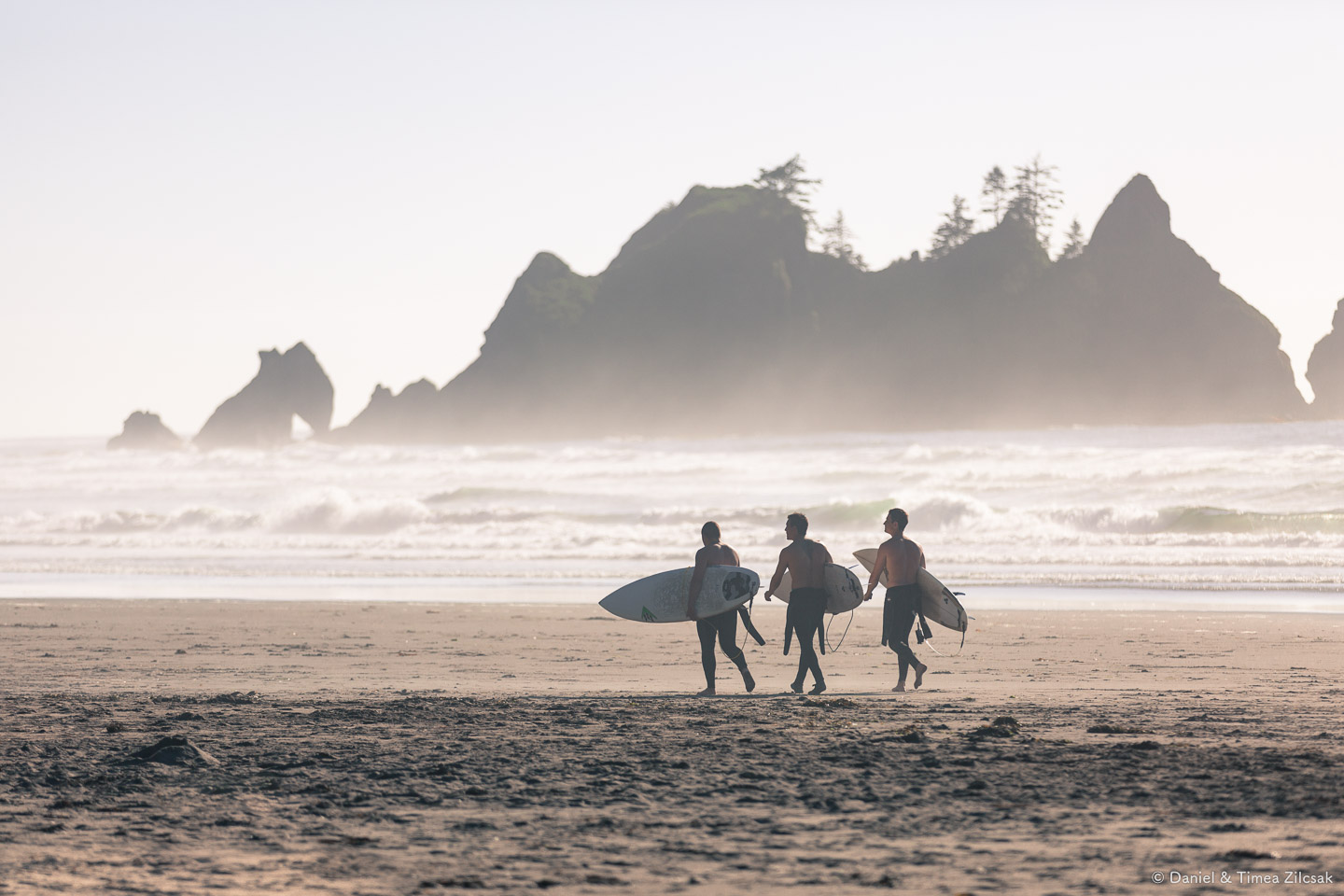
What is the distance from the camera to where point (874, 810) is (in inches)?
206

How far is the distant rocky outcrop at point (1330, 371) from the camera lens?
7831 centimetres

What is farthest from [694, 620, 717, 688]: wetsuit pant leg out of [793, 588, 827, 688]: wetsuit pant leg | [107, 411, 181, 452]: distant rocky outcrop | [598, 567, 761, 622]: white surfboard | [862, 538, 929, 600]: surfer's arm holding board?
[107, 411, 181, 452]: distant rocky outcrop

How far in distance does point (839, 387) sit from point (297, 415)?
146 ft

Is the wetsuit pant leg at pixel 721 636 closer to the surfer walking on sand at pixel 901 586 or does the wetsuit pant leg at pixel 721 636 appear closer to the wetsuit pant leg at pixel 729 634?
the wetsuit pant leg at pixel 729 634

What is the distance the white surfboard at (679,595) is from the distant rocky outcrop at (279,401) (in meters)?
89.0

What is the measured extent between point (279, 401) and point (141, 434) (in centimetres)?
1222

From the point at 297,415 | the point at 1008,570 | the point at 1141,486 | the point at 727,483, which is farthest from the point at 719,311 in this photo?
the point at 1008,570

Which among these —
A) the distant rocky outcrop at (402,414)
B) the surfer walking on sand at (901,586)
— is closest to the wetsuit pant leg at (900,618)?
the surfer walking on sand at (901,586)

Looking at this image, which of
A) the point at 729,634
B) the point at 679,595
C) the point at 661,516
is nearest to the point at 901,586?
the point at 729,634

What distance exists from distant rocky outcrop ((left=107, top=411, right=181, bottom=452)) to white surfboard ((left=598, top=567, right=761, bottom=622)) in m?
95.1

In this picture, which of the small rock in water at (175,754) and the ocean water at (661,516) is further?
the ocean water at (661,516)

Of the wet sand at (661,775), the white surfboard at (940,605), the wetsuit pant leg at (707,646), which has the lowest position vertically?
the wet sand at (661,775)

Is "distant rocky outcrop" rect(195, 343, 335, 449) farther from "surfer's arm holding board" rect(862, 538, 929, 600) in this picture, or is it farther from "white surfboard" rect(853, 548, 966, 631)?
"surfer's arm holding board" rect(862, 538, 929, 600)

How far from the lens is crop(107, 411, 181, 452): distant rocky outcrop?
9575 cm
